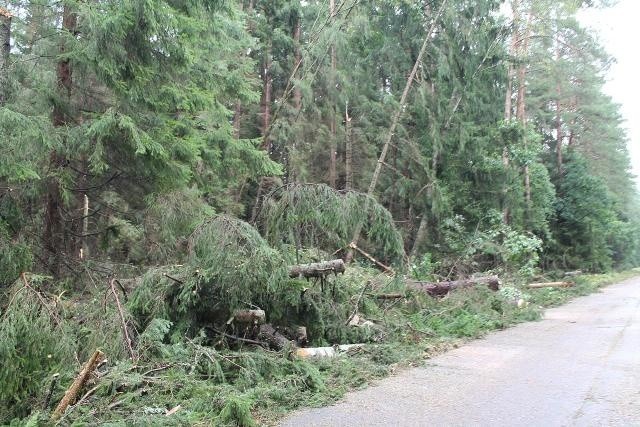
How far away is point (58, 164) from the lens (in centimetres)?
938

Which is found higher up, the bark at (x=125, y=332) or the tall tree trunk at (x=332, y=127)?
the tall tree trunk at (x=332, y=127)

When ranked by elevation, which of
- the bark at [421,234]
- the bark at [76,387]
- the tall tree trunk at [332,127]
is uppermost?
the tall tree trunk at [332,127]

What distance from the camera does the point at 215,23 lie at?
35.0ft

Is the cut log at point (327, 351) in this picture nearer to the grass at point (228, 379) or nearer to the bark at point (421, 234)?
the grass at point (228, 379)

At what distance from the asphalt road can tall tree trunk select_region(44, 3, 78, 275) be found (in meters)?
6.59

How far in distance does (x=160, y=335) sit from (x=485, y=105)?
18.5 meters

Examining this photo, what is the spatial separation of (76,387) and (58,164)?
6.21m

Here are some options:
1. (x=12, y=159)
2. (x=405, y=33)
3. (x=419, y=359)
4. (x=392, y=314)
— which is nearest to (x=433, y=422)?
(x=419, y=359)

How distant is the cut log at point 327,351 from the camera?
Answer: 711 cm

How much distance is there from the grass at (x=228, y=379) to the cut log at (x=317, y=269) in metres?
0.67

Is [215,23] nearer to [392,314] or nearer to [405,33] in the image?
[392,314]

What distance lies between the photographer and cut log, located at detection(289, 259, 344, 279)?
26.7 ft

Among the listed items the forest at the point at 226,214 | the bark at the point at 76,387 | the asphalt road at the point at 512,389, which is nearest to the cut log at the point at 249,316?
the forest at the point at 226,214

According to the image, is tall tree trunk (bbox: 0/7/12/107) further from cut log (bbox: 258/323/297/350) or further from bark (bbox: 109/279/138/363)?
cut log (bbox: 258/323/297/350)
